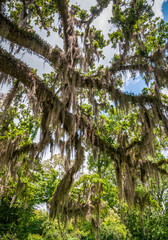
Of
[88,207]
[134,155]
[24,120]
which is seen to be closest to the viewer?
[134,155]

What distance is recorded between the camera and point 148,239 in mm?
14203

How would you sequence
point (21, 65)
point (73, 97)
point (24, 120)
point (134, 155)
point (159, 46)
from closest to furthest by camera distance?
point (21, 65)
point (73, 97)
point (159, 46)
point (134, 155)
point (24, 120)

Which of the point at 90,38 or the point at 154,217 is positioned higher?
the point at 90,38

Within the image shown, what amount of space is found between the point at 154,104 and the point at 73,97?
99.8 inches

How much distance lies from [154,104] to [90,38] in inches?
132

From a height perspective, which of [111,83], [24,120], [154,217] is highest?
[24,120]

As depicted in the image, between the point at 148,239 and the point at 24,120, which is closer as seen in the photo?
the point at 24,120

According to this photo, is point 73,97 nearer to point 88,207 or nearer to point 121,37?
point 121,37

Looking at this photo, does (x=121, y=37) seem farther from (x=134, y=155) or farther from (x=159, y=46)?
(x=134, y=155)

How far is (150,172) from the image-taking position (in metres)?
5.77

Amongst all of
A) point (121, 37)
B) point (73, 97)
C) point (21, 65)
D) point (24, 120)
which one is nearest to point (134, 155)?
point (73, 97)

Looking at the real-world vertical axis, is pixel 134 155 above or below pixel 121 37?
below

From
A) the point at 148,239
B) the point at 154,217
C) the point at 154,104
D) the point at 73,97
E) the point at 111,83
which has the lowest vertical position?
the point at 148,239

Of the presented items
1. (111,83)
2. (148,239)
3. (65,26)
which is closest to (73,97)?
(111,83)
